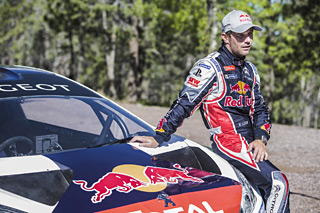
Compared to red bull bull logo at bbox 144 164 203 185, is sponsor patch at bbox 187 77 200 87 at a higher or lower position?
higher

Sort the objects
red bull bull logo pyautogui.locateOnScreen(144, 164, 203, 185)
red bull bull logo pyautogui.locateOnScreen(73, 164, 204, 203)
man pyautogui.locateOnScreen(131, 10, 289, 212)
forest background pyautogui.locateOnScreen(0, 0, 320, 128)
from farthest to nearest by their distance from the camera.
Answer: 1. forest background pyautogui.locateOnScreen(0, 0, 320, 128)
2. man pyautogui.locateOnScreen(131, 10, 289, 212)
3. red bull bull logo pyautogui.locateOnScreen(144, 164, 203, 185)
4. red bull bull logo pyautogui.locateOnScreen(73, 164, 204, 203)

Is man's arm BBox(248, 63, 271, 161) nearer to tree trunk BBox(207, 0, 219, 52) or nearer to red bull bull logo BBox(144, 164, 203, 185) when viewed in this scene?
red bull bull logo BBox(144, 164, 203, 185)

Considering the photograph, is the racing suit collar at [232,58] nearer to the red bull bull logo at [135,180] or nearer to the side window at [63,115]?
the red bull bull logo at [135,180]

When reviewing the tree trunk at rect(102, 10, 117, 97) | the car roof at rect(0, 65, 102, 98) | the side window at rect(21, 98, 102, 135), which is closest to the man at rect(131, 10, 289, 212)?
the car roof at rect(0, 65, 102, 98)

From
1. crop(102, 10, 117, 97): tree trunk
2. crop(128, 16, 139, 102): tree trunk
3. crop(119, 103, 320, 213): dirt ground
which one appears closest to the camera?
crop(119, 103, 320, 213): dirt ground

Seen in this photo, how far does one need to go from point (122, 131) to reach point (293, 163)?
206 inches

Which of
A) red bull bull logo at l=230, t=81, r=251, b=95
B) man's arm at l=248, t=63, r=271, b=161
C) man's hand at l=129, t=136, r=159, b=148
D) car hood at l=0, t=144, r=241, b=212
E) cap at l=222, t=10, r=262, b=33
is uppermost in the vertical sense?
cap at l=222, t=10, r=262, b=33

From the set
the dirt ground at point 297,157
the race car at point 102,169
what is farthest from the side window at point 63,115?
the race car at point 102,169

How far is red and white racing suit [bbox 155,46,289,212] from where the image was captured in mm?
2943

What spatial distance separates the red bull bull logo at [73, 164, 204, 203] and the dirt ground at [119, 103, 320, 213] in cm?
261

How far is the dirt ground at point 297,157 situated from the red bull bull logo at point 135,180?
2607 millimetres

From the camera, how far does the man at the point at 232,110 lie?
2.98 metres

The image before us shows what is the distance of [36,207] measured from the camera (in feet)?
6.70

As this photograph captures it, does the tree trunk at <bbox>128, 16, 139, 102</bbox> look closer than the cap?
No
